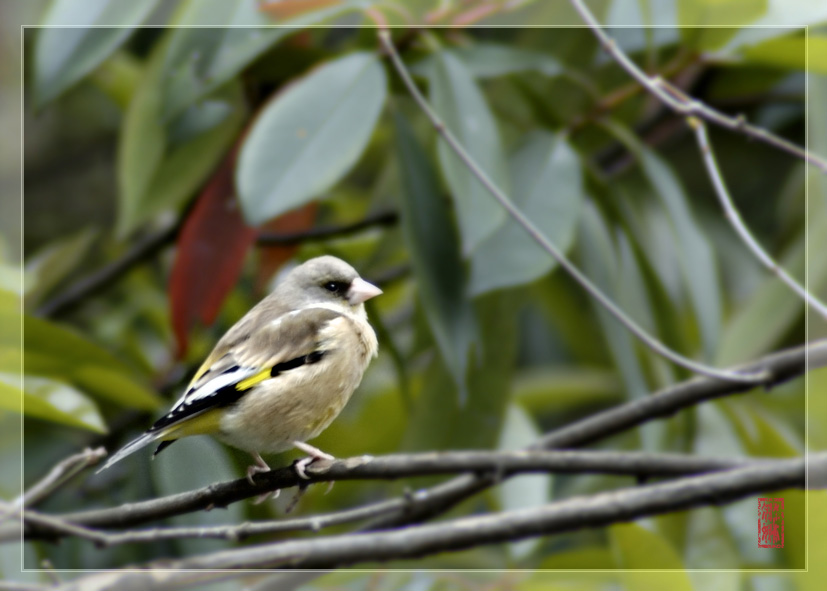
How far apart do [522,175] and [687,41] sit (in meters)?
0.39

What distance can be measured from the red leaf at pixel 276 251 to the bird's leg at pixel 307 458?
1.64 feet

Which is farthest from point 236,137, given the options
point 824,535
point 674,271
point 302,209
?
point 674,271

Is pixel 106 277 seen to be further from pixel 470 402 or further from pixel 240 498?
pixel 240 498

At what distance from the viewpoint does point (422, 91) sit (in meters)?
1.50

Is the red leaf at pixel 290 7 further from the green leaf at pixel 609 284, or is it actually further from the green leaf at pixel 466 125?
the green leaf at pixel 609 284

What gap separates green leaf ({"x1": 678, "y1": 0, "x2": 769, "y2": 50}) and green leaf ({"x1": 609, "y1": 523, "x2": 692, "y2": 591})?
0.84 m

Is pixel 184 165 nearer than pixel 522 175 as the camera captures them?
Yes

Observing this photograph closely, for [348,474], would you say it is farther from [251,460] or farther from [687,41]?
[687,41]

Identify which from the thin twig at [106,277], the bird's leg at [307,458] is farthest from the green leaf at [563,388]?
the bird's leg at [307,458]

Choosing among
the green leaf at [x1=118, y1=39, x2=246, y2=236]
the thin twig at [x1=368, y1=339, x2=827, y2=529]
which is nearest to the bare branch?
the green leaf at [x1=118, y1=39, x2=246, y2=236]

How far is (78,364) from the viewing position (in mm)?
887

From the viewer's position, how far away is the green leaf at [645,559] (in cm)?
82

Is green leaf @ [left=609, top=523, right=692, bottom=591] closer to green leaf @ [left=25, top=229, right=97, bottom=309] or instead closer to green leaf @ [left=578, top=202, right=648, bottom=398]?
green leaf @ [left=578, top=202, right=648, bottom=398]

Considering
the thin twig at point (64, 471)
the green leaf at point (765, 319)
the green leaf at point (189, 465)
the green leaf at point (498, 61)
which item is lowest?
the green leaf at point (765, 319)
